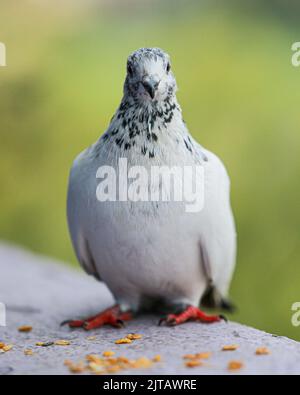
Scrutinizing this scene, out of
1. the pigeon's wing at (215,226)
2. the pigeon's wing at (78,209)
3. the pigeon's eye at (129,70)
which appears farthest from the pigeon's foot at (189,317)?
the pigeon's eye at (129,70)

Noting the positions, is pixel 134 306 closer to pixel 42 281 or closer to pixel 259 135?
pixel 42 281

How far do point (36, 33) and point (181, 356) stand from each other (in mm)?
6821

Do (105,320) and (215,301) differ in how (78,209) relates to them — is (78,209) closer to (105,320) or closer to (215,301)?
(105,320)

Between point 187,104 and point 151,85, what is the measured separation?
4652 millimetres

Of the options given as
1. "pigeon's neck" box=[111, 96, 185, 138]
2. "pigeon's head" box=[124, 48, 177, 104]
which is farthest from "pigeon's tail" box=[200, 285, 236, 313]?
"pigeon's head" box=[124, 48, 177, 104]

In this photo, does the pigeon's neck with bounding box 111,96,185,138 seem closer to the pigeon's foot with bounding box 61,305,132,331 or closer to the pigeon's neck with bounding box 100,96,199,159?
the pigeon's neck with bounding box 100,96,199,159

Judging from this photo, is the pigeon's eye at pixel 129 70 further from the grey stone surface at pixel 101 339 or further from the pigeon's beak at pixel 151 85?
the grey stone surface at pixel 101 339

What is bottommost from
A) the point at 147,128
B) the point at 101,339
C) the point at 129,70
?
the point at 101,339

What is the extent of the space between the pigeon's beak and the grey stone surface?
1.42m

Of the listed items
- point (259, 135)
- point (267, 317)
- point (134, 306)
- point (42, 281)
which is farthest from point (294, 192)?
point (134, 306)

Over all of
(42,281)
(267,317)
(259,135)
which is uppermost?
(259,135)

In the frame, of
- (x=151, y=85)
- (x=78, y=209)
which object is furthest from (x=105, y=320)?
(x=151, y=85)

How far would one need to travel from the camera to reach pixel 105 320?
4.32m

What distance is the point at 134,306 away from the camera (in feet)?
14.6
